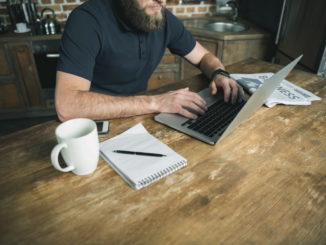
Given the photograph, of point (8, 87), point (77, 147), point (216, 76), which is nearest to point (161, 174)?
point (77, 147)

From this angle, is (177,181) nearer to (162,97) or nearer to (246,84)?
(162,97)

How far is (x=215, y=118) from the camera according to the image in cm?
95

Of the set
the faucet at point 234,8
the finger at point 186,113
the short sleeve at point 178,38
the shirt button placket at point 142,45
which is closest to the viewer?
the finger at point 186,113

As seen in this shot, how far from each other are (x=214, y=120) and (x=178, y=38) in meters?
0.76

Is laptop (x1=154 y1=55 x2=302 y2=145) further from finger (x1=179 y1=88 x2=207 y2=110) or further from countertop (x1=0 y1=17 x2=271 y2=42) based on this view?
countertop (x1=0 y1=17 x2=271 y2=42)

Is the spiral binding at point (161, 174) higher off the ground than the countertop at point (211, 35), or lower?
higher

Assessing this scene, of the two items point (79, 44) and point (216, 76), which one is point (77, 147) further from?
point (216, 76)

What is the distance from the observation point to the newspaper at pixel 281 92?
41.8 inches

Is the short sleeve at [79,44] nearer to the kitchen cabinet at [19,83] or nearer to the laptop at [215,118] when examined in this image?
the laptop at [215,118]

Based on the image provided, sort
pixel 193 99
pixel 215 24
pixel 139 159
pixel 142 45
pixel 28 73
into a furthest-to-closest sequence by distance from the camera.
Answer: pixel 215 24, pixel 28 73, pixel 142 45, pixel 193 99, pixel 139 159

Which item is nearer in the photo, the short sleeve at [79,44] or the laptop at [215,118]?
the laptop at [215,118]

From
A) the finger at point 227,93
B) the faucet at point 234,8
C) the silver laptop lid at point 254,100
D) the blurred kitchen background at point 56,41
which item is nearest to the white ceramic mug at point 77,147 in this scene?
the silver laptop lid at point 254,100

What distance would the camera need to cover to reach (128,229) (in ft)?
1.83

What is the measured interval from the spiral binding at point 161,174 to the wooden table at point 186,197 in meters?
0.02
